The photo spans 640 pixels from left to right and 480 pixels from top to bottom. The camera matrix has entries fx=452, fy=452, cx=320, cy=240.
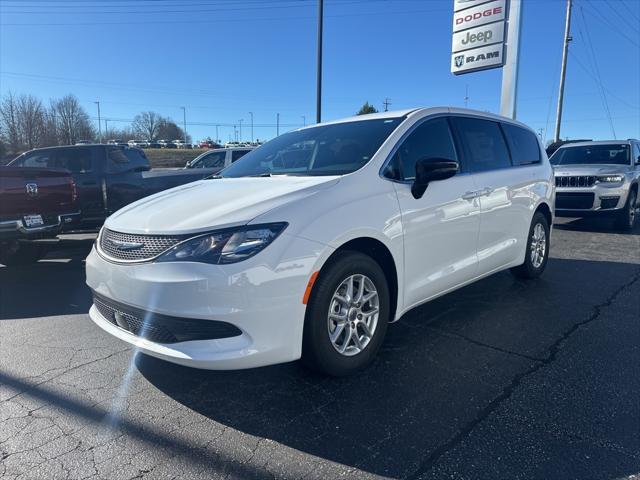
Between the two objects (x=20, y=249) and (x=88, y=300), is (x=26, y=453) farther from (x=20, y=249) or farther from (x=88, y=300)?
(x=20, y=249)

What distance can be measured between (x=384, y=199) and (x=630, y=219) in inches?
348

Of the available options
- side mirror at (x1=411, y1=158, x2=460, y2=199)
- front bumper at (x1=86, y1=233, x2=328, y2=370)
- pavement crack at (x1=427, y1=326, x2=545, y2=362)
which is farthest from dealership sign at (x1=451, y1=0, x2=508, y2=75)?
front bumper at (x1=86, y1=233, x2=328, y2=370)

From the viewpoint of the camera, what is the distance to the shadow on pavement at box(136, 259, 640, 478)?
2398mm

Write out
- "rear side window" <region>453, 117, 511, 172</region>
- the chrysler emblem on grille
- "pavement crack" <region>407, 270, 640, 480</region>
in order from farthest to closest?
"rear side window" <region>453, 117, 511, 172</region>
the chrysler emblem on grille
"pavement crack" <region>407, 270, 640, 480</region>

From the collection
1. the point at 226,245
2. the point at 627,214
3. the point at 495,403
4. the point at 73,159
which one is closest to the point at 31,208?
the point at 73,159

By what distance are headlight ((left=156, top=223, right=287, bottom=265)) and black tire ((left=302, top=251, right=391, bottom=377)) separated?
0.44 metres

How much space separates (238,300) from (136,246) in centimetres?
79

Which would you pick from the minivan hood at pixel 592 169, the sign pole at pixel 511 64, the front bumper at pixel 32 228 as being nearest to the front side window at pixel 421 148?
the front bumper at pixel 32 228

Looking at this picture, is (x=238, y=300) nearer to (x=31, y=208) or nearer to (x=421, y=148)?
(x=421, y=148)

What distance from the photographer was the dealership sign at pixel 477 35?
1177cm

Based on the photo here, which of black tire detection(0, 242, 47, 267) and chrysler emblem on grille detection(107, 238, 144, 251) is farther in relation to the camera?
black tire detection(0, 242, 47, 267)

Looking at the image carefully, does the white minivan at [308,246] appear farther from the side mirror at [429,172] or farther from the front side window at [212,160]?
the front side window at [212,160]

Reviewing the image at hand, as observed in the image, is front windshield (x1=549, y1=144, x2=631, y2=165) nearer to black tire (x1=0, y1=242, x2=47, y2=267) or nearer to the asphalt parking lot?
the asphalt parking lot

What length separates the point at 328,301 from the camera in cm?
280
